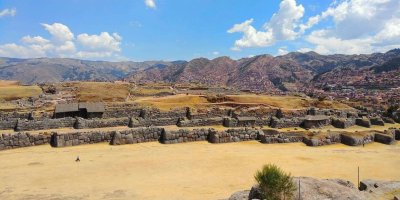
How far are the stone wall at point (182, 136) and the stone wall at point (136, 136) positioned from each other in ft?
2.04

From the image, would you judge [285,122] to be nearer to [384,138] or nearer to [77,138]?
[384,138]

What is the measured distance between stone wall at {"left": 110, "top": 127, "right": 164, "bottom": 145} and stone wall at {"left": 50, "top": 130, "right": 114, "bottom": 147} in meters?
0.81

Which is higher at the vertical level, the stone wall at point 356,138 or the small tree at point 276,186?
the small tree at point 276,186

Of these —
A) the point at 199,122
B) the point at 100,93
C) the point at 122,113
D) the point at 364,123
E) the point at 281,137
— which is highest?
the point at 100,93

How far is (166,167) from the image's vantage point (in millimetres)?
21375

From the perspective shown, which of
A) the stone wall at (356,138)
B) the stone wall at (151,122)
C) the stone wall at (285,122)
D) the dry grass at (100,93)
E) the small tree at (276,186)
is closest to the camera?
the small tree at (276,186)

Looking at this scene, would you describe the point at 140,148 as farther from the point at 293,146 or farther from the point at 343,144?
the point at 343,144

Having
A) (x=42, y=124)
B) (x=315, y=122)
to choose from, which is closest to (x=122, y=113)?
(x=42, y=124)

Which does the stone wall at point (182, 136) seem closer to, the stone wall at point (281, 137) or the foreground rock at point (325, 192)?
the stone wall at point (281, 137)

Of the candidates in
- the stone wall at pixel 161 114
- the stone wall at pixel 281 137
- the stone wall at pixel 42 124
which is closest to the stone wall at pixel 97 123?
the stone wall at pixel 42 124

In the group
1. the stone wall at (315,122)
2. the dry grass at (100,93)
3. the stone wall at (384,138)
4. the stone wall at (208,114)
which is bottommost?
the stone wall at (384,138)

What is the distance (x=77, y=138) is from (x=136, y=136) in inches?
177

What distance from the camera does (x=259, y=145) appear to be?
2912 centimetres

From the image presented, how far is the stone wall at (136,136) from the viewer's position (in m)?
27.4
